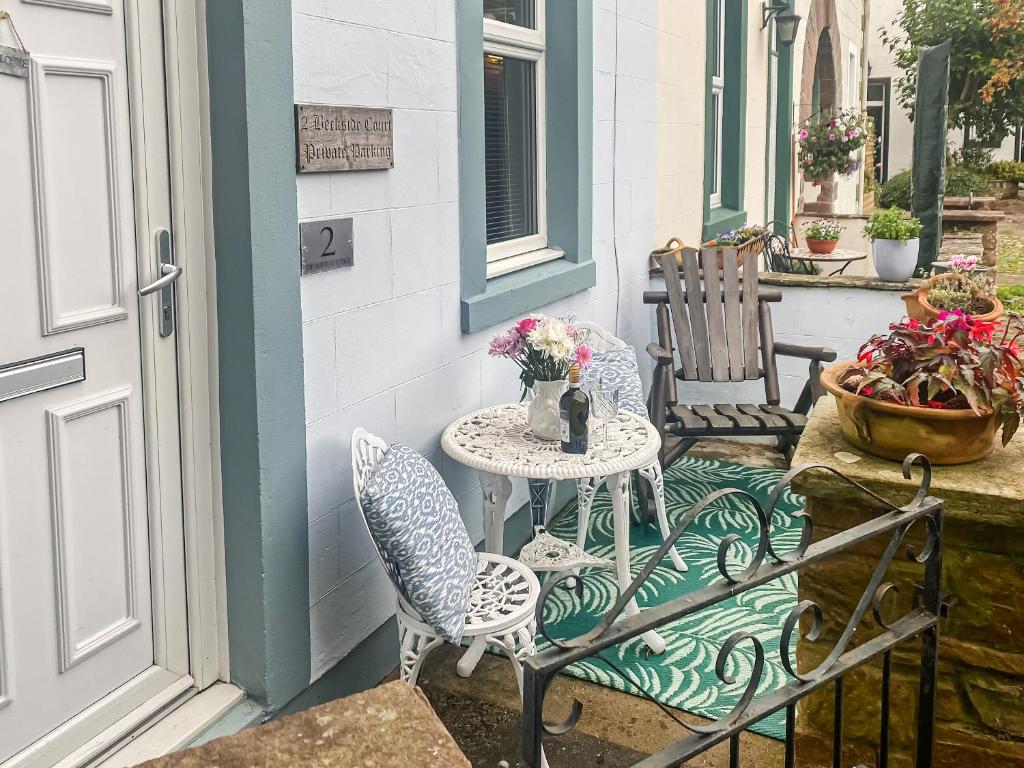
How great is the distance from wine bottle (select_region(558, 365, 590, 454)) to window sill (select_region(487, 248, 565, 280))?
0.97 metres

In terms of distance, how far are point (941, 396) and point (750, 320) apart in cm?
302

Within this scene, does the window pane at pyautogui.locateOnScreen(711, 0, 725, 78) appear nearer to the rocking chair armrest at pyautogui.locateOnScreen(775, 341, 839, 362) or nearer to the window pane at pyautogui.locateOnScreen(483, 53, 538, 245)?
the rocking chair armrest at pyautogui.locateOnScreen(775, 341, 839, 362)

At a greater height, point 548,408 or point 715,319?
point 715,319

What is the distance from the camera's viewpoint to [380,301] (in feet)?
10.2

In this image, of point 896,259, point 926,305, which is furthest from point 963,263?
point 926,305

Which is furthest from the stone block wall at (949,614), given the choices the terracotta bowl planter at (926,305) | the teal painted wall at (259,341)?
the terracotta bowl planter at (926,305)

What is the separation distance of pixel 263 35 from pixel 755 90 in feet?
21.2

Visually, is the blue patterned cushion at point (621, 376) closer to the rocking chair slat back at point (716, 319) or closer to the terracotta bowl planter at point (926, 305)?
the rocking chair slat back at point (716, 319)

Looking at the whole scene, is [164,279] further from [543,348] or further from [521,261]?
[521,261]

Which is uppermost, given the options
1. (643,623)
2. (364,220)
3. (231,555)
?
(364,220)

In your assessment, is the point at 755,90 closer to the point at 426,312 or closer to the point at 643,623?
the point at 426,312

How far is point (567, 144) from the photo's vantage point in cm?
453

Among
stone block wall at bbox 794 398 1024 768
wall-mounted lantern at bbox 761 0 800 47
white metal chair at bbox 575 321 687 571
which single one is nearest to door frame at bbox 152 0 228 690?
stone block wall at bbox 794 398 1024 768

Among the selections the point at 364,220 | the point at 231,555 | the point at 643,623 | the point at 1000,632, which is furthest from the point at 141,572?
the point at 1000,632
